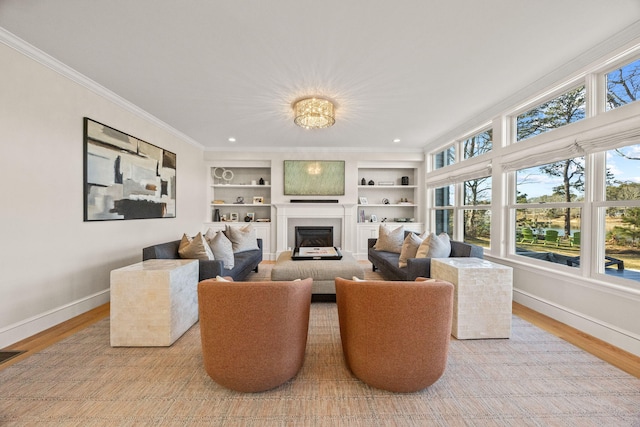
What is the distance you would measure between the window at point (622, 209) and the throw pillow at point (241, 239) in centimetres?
454

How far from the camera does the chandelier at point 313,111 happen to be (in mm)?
3160

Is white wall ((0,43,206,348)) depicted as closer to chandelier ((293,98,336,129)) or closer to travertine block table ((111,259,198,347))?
travertine block table ((111,259,198,347))

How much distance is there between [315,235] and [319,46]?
4.38 meters

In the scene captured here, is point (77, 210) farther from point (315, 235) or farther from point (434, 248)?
point (315, 235)

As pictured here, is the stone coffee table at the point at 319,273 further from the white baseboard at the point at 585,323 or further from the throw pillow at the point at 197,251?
the white baseboard at the point at 585,323

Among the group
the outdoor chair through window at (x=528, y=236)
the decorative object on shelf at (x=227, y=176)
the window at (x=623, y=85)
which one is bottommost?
the outdoor chair through window at (x=528, y=236)

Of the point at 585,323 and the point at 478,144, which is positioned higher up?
the point at 478,144

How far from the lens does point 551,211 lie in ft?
9.58

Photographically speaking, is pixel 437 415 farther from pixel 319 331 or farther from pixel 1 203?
pixel 1 203

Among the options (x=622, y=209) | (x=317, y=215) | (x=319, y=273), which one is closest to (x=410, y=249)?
(x=319, y=273)

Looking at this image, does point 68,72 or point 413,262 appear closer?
point 68,72

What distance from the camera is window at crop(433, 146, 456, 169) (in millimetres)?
4996

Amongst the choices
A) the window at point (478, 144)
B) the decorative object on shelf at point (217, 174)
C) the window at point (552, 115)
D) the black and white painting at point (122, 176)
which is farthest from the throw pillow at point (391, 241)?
the decorative object on shelf at point (217, 174)

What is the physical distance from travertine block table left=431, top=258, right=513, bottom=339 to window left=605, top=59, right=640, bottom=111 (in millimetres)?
1832
